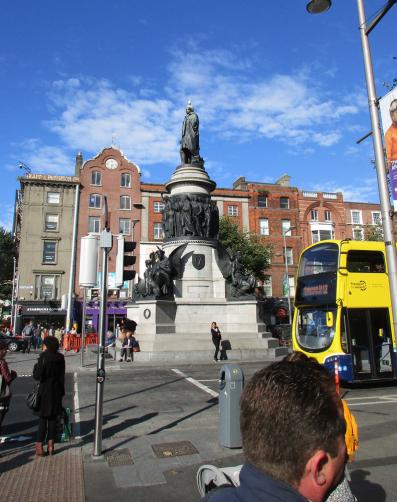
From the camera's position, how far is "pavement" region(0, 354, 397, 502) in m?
5.13

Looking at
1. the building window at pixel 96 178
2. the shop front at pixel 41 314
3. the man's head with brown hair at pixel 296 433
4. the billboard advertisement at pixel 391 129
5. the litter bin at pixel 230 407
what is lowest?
the litter bin at pixel 230 407

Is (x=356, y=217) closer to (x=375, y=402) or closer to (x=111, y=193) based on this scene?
(x=111, y=193)

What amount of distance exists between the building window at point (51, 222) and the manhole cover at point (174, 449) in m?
40.8

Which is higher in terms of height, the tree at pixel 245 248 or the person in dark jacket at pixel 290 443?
the tree at pixel 245 248

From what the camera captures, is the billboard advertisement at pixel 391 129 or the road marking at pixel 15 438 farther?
the billboard advertisement at pixel 391 129

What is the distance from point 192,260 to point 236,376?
50.9 ft

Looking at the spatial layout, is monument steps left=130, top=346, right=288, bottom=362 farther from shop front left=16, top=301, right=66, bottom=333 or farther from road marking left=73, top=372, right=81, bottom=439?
shop front left=16, top=301, right=66, bottom=333

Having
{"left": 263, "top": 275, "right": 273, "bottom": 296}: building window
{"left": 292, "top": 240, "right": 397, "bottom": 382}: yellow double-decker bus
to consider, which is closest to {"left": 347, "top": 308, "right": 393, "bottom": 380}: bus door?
{"left": 292, "top": 240, "right": 397, "bottom": 382}: yellow double-decker bus

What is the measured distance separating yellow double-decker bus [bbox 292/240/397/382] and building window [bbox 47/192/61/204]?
37181mm

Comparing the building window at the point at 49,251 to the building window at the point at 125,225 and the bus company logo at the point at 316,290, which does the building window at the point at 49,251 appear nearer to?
the building window at the point at 125,225

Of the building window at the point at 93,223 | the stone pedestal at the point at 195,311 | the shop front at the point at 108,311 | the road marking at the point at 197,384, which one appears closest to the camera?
the road marking at the point at 197,384

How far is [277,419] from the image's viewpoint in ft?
4.94

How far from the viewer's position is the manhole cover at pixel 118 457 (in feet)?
20.1

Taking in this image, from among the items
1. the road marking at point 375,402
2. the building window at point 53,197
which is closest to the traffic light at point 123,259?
the road marking at point 375,402
